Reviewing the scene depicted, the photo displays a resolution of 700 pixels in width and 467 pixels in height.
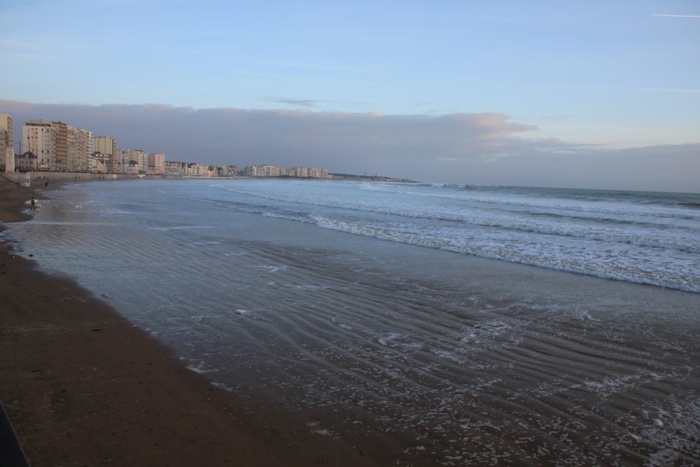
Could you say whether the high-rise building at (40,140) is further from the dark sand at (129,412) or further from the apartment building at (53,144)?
the dark sand at (129,412)

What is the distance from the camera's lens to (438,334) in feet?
20.0

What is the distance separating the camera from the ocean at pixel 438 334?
3688 mm

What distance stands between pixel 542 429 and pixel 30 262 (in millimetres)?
10195

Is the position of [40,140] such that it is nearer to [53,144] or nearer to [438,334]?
[53,144]

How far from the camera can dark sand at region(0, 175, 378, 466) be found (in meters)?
3.16

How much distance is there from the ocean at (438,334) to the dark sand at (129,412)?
0.26 m

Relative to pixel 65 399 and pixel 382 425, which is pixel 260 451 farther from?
pixel 65 399

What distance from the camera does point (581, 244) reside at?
51.1ft

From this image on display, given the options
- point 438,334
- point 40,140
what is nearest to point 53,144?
point 40,140

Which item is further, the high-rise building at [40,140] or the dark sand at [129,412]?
the high-rise building at [40,140]

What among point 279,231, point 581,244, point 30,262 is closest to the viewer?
point 30,262

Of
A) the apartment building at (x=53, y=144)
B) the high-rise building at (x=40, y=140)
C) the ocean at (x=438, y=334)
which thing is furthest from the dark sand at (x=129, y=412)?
the high-rise building at (x=40, y=140)

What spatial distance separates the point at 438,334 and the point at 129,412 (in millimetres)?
3693

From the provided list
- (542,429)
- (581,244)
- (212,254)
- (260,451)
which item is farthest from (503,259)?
(260,451)
